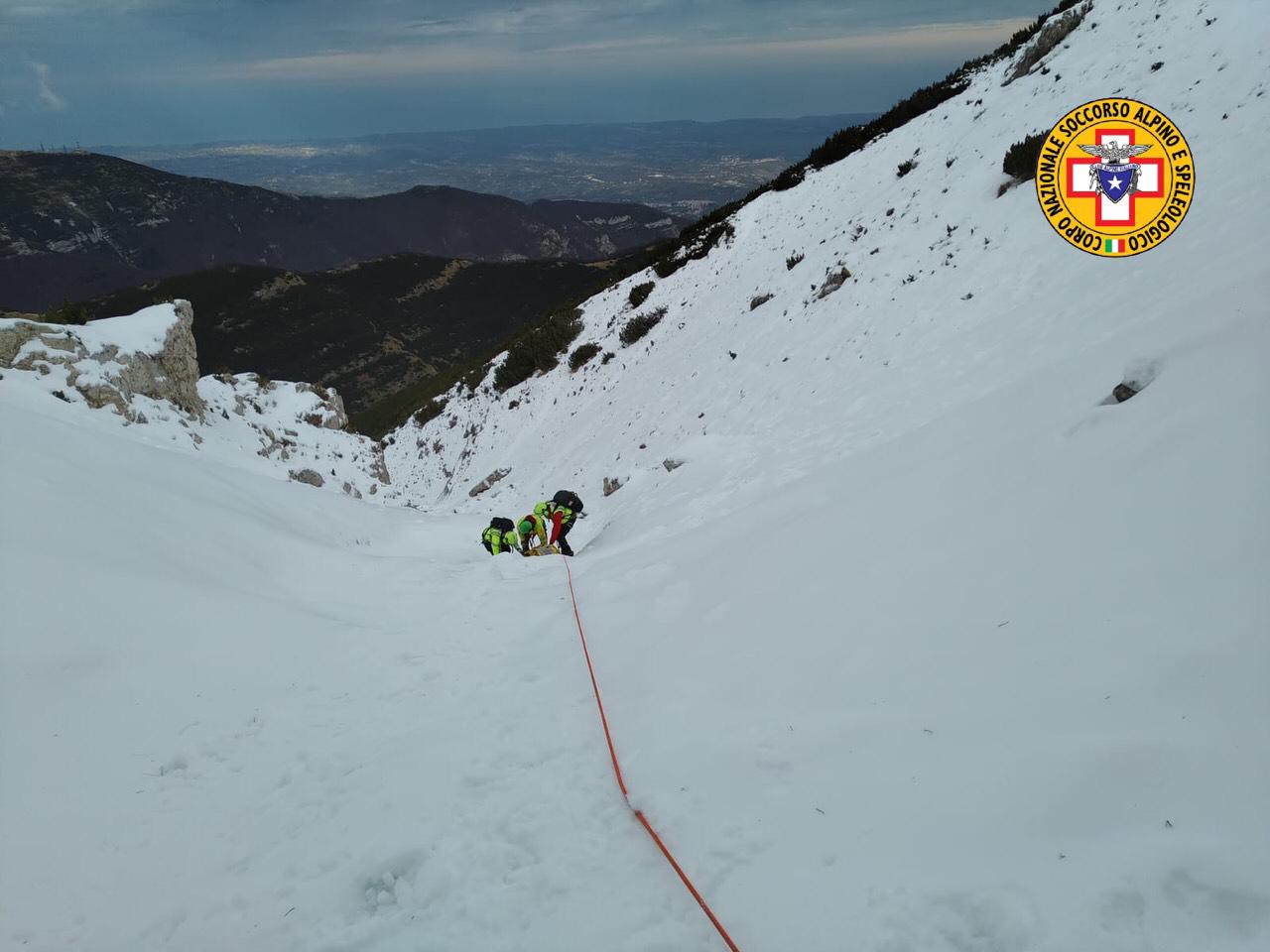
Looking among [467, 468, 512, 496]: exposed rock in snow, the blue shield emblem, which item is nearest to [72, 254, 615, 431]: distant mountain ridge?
[467, 468, 512, 496]: exposed rock in snow

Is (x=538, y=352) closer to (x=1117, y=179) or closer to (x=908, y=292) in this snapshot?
(x=908, y=292)

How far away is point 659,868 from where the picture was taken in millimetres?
3604

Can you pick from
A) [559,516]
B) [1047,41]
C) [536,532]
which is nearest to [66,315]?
[536,532]

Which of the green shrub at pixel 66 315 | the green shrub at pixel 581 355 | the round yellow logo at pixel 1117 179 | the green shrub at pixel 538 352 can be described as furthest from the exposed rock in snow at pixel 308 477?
the round yellow logo at pixel 1117 179

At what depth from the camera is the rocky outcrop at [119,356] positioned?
15.9 m

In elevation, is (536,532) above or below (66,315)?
below

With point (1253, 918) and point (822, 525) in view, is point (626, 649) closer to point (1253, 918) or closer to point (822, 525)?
point (822, 525)

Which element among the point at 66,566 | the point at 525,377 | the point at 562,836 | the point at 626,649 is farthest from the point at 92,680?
the point at 525,377

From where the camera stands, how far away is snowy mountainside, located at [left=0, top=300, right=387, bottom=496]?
15727mm

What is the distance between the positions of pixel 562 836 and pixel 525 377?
27653 mm

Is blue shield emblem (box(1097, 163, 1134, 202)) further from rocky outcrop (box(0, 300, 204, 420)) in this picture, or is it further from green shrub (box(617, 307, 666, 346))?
rocky outcrop (box(0, 300, 204, 420))

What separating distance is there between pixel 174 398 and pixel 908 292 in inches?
895

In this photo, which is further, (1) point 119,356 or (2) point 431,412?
(2) point 431,412

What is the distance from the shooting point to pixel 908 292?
13914 mm
